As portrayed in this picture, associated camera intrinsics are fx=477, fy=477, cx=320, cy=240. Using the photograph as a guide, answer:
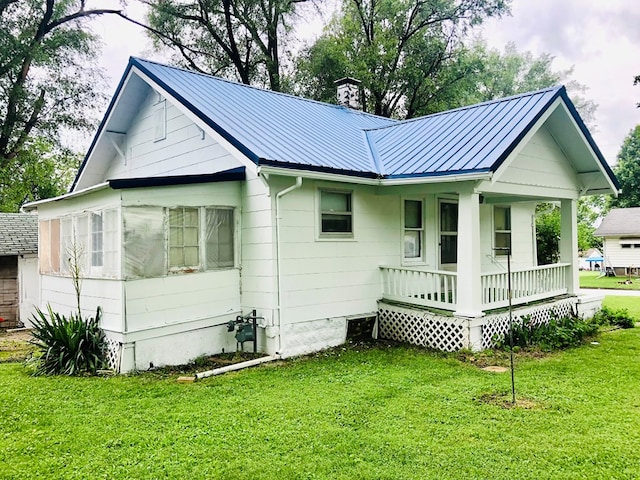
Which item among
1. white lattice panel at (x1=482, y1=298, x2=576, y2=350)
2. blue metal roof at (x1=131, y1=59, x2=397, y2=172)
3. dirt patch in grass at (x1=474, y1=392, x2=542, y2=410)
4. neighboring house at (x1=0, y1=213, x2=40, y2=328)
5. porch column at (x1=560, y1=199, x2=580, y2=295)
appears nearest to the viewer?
dirt patch in grass at (x1=474, y1=392, x2=542, y2=410)

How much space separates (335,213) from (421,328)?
2.68 meters

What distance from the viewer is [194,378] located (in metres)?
6.78

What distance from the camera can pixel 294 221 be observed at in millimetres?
8266

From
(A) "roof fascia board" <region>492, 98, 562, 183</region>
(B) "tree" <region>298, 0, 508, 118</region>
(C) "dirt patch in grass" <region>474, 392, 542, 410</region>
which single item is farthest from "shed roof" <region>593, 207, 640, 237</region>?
(C) "dirt patch in grass" <region>474, 392, 542, 410</region>

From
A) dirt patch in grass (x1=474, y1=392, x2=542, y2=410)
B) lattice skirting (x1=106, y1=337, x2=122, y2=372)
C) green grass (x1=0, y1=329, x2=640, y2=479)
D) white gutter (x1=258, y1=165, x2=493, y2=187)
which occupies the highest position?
white gutter (x1=258, y1=165, x2=493, y2=187)

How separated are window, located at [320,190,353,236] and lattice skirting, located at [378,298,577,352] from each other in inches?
70.5

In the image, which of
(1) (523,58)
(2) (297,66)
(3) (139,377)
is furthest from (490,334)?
(1) (523,58)

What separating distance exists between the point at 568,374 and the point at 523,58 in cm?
3099

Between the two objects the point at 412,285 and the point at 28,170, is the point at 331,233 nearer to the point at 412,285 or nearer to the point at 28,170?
the point at 412,285

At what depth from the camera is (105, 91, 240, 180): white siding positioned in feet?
30.3

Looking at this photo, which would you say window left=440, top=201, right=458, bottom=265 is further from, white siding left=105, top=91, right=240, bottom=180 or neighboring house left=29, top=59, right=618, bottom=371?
white siding left=105, top=91, right=240, bottom=180

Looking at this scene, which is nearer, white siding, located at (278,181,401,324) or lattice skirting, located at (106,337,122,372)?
lattice skirting, located at (106,337,122,372)

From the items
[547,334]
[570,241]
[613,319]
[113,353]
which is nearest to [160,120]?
[113,353]

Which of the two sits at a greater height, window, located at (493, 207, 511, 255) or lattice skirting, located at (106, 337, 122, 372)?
window, located at (493, 207, 511, 255)
